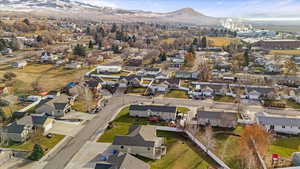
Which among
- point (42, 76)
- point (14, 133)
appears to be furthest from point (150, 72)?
point (14, 133)

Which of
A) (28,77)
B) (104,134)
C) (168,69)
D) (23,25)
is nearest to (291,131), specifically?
(104,134)

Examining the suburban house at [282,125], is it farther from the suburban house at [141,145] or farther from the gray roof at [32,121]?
the gray roof at [32,121]

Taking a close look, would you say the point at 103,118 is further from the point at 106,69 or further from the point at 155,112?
the point at 106,69

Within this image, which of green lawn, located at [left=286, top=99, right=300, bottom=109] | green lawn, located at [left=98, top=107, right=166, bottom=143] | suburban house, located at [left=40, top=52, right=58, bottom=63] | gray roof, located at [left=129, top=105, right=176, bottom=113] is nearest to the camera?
green lawn, located at [left=98, top=107, right=166, bottom=143]

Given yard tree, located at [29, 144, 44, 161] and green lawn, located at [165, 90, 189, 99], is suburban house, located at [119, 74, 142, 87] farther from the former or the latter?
yard tree, located at [29, 144, 44, 161]

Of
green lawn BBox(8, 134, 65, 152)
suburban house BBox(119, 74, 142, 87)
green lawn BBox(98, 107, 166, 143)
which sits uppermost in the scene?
suburban house BBox(119, 74, 142, 87)

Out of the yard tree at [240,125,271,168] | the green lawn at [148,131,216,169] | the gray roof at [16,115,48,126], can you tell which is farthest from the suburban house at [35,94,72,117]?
the yard tree at [240,125,271,168]

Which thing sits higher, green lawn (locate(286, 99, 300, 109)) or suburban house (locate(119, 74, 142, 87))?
suburban house (locate(119, 74, 142, 87))

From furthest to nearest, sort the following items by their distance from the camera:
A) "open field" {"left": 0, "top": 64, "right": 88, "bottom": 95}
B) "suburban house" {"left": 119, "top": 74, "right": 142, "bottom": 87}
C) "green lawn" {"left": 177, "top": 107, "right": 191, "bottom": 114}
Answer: "suburban house" {"left": 119, "top": 74, "right": 142, "bottom": 87} → "open field" {"left": 0, "top": 64, "right": 88, "bottom": 95} → "green lawn" {"left": 177, "top": 107, "right": 191, "bottom": 114}
